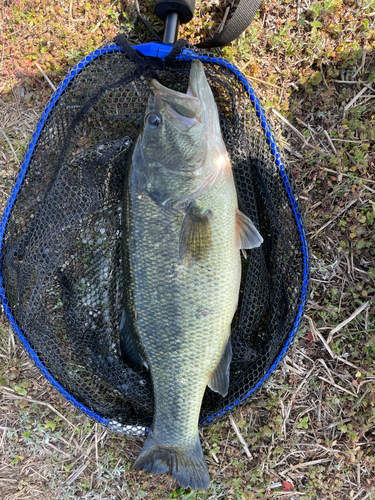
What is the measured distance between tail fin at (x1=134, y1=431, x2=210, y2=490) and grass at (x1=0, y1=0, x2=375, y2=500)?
460 mm

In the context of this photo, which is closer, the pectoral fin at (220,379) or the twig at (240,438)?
the pectoral fin at (220,379)

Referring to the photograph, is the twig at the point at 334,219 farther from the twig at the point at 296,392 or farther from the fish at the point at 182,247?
the twig at the point at 296,392

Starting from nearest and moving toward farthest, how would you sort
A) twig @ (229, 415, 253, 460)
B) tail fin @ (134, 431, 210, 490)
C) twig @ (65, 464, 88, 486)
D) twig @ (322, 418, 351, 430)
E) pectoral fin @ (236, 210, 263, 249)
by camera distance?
pectoral fin @ (236, 210, 263, 249) < tail fin @ (134, 431, 210, 490) < twig @ (322, 418, 351, 430) < twig @ (229, 415, 253, 460) < twig @ (65, 464, 88, 486)

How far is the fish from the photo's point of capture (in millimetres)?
2197

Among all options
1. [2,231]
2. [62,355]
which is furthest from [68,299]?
[2,231]

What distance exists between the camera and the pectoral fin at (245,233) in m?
2.29

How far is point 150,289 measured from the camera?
2.26 metres

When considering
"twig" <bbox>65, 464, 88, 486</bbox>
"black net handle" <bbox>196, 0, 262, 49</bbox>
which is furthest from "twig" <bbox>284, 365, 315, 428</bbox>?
"black net handle" <bbox>196, 0, 262, 49</bbox>

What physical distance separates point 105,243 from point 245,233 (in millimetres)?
1080

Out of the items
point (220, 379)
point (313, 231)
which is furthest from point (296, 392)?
point (313, 231)

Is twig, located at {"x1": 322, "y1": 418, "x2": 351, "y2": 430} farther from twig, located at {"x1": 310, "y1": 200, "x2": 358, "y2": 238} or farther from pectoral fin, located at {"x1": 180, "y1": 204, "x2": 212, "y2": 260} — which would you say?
pectoral fin, located at {"x1": 180, "y1": 204, "x2": 212, "y2": 260}

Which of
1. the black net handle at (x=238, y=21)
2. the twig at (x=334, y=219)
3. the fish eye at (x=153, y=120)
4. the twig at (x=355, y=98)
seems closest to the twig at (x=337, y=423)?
the twig at (x=334, y=219)

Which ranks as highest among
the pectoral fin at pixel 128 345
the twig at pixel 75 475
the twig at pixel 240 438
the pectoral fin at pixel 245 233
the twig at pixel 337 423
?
the pectoral fin at pixel 245 233

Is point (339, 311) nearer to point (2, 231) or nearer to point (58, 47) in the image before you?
point (2, 231)
